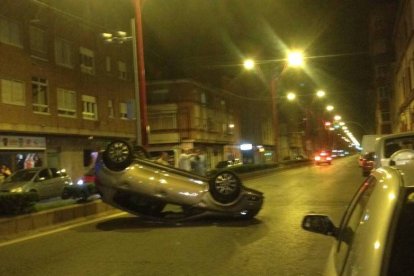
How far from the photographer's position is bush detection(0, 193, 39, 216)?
11423mm

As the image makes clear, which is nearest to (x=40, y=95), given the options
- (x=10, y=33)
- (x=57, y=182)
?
(x=10, y=33)

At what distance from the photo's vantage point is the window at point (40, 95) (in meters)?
31.9

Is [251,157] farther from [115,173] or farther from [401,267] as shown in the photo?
[401,267]

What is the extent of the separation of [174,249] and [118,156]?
3.26 meters

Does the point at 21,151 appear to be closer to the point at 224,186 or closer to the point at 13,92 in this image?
the point at 13,92

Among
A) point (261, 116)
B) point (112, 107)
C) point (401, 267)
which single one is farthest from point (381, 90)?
point (401, 267)

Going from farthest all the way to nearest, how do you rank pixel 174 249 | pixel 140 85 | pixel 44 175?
pixel 44 175
pixel 140 85
pixel 174 249

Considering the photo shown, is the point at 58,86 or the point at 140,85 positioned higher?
the point at 58,86

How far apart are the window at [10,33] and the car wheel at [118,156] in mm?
19953

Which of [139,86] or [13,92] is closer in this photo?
[139,86]

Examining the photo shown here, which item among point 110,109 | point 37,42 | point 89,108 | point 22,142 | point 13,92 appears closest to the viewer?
point 13,92

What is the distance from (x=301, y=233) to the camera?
1028cm

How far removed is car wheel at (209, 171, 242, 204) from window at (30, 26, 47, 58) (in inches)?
904

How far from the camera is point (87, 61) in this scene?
37.9 m
